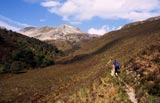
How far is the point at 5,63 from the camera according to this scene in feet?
275

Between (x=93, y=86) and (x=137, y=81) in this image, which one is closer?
(x=137, y=81)

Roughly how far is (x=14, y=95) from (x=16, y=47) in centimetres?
6894

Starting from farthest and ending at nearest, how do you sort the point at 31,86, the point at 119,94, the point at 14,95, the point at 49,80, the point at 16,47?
the point at 16,47 < the point at 49,80 < the point at 31,86 < the point at 14,95 < the point at 119,94

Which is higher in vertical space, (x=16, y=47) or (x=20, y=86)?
(x=16, y=47)

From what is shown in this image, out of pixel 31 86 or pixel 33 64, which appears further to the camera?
pixel 33 64

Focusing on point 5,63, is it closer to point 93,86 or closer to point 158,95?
point 93,86

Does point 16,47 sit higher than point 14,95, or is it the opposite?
point 16,47

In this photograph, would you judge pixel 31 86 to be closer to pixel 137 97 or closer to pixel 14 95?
pixel 14 95

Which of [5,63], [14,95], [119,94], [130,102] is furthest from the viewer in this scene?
[5,63]

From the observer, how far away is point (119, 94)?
26375mm

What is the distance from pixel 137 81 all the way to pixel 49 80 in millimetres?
30961

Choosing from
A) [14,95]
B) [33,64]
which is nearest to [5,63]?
[33,64]

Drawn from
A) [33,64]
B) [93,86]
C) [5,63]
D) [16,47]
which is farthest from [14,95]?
[16,47]

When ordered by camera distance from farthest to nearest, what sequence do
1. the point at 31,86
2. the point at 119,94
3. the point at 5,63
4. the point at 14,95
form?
the point at 5,63 → the point at 31,86 → the point at 14,95 → the point at 119,94
